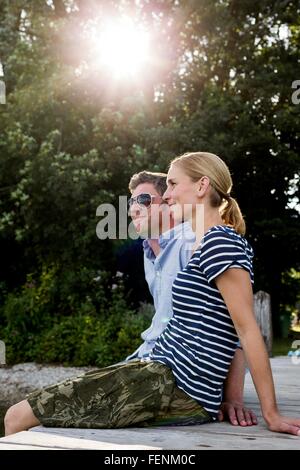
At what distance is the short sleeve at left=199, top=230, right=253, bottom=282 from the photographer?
263 cm

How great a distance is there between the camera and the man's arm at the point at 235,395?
2992 mm

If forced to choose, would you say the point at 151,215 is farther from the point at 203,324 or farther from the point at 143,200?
the point at 203,324

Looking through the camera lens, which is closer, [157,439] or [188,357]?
[157,439]

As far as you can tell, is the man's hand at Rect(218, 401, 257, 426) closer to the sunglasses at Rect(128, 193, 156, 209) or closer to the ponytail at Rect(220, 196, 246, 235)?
the ponytail at Rect(220, 196, 246, 235)

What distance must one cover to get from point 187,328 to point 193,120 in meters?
11.1

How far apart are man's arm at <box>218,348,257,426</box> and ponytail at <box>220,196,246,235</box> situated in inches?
20.2

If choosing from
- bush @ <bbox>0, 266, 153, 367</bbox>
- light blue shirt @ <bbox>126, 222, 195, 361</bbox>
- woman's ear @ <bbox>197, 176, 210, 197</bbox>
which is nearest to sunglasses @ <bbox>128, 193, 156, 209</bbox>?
light blue shirt @ <bbox>126, 222, 195, 361</bbox>

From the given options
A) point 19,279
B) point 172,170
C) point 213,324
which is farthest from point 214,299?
point 19,279

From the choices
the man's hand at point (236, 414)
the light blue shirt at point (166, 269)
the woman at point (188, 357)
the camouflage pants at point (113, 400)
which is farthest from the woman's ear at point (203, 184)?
the man's hand at point (236, 414)

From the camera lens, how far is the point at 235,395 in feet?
10.0

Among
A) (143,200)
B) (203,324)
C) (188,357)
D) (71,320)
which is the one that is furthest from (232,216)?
(71,320)

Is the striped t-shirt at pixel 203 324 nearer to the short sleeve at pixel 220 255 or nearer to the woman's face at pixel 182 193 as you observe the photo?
the short sleeve at pixel 220 255

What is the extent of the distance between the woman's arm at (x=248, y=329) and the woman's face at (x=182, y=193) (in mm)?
358

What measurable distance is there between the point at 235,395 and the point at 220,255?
2.39 ft
